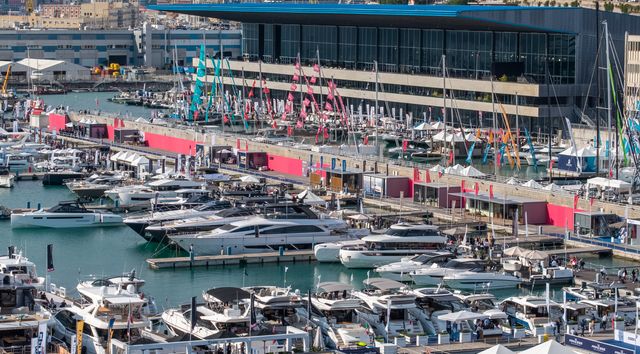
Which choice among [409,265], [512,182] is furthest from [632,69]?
[409,265]

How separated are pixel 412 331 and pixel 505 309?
224cm

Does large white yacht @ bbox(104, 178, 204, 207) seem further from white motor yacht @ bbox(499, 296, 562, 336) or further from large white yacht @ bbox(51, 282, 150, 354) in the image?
large white yacht @ bbox(51, 282, 150, 354)

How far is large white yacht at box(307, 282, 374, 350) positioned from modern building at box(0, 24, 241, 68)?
82724mm

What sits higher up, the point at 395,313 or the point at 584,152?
the point at 395,313

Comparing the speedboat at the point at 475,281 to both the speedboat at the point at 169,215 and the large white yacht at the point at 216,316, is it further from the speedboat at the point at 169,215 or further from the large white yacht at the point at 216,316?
the speedboat at the point at 169,215

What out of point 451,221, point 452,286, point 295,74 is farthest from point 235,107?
point 452,286

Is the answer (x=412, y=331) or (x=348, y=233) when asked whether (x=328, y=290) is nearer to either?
(x=412, y=331)

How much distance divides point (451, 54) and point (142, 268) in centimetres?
3536

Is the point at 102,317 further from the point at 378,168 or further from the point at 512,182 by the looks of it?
the point at 378,168

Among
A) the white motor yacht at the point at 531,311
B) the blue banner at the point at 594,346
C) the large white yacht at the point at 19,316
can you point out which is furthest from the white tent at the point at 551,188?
the large white yacht at the point at 19,316

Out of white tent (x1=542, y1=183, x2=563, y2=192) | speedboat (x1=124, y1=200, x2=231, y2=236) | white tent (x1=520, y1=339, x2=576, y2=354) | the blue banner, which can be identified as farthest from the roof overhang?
white tent (x1=520, y1=339, x2=576, y2=354)

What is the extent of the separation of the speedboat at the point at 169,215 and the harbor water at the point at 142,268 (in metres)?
0.43

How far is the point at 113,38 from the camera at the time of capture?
116m

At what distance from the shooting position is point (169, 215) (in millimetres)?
41719
